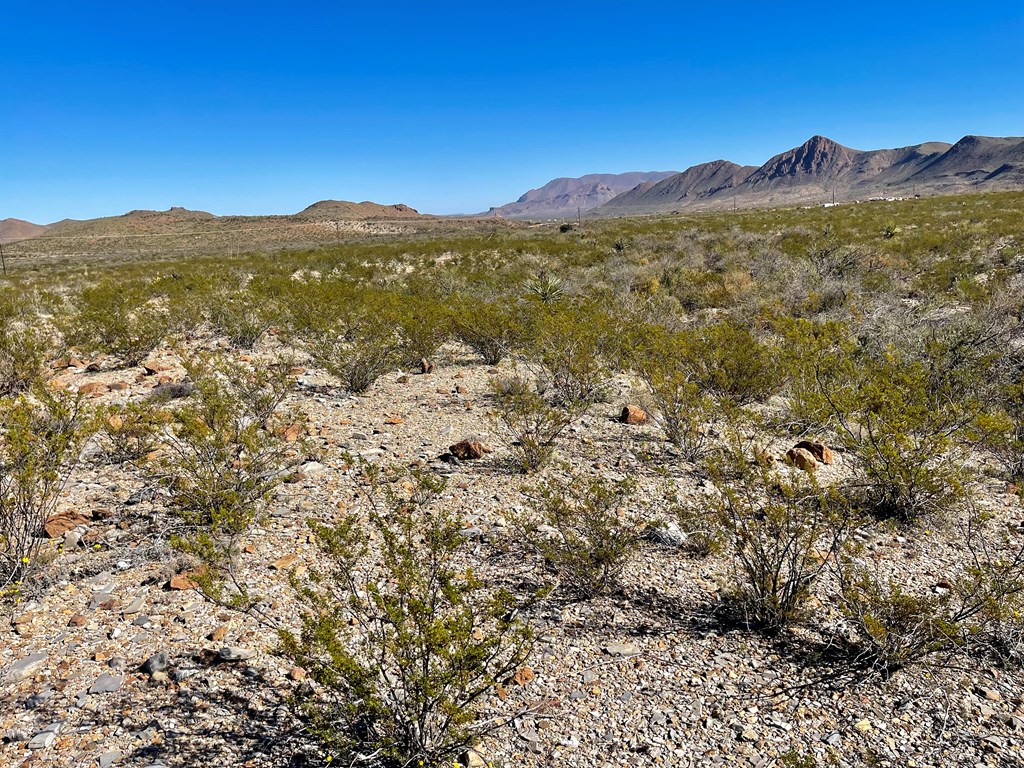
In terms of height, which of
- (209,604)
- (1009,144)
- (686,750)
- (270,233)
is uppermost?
(1009,144)

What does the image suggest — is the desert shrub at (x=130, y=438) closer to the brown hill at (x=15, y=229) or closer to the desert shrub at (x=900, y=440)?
the desert shrub at (x=900, y=440)

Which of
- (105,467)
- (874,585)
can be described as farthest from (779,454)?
(105,467)

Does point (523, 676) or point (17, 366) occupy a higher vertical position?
point (17, 366)

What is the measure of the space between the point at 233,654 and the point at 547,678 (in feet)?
6.18

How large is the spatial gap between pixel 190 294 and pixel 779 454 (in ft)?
46.5

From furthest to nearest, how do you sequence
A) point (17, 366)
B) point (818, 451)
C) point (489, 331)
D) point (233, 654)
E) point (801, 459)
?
point (489, 331), point (17, 366), point (818, 451), point (801, 459), point (233, 654)

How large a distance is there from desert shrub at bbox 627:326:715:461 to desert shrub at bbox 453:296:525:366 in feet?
10.3

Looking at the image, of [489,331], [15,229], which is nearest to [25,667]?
[489,331]

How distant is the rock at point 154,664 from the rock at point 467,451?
10.8 ft

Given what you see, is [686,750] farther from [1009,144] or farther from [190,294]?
[1009,144]

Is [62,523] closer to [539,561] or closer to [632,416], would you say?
[539,561]

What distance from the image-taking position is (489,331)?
32.5ft

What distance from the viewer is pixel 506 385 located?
27.4ft

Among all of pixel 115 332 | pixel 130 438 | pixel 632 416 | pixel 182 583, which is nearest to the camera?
pixel 182 583
